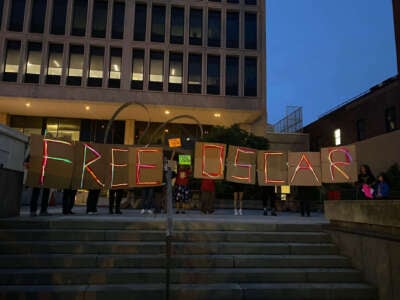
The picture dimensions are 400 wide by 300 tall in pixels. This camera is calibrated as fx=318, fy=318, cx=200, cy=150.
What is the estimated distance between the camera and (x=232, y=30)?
31359mm

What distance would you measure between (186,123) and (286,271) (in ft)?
92.6

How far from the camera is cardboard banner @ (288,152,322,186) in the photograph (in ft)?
36.9

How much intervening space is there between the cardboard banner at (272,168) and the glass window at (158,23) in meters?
22.6

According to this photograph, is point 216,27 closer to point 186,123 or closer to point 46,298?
point 186,123

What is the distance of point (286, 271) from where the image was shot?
5.96 m

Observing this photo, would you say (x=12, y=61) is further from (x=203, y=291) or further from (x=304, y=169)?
(x=203, y=291)

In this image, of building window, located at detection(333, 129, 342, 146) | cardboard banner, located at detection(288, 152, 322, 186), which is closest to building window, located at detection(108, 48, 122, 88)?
cardboard banner, located at detection(288, 152, 322, 186)

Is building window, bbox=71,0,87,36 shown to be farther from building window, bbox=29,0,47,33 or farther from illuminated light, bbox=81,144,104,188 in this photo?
illuminated light, bbox=81,144,104,188

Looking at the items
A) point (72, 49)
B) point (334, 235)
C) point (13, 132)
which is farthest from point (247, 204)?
point (72, 49)

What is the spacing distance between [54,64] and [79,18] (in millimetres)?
4994

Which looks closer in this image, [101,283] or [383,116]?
[101,283]

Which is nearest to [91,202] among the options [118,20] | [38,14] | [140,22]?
[140,22]

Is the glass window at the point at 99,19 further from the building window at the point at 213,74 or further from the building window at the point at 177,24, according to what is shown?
the building window at the point at 213,74

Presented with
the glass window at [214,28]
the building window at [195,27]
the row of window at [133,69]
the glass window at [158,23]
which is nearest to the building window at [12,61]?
the row of window at [133,69]
